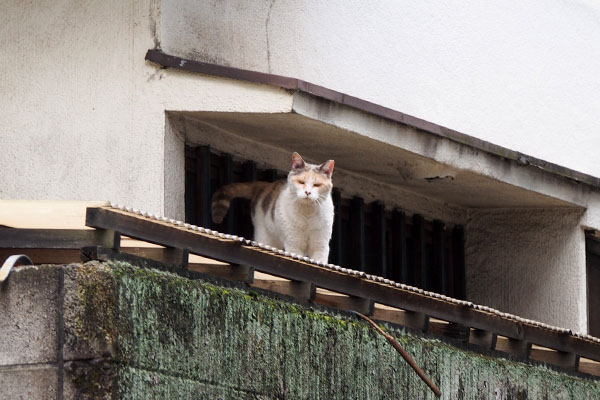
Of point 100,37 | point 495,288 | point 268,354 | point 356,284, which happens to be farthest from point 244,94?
point 495,288

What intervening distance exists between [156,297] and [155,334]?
19 cm

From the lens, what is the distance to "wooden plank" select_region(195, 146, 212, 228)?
10.7 metres

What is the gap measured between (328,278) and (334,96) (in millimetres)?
2328

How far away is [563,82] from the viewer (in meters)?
13.8

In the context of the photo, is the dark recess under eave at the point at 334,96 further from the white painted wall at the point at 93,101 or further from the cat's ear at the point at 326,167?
the cat's ear at the point at 326,167

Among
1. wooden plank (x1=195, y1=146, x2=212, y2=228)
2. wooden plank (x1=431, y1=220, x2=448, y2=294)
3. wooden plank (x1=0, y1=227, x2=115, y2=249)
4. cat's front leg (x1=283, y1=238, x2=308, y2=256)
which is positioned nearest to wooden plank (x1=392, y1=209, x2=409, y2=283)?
wooden plank (x1=431, y1=220, x2=448, y2=294)

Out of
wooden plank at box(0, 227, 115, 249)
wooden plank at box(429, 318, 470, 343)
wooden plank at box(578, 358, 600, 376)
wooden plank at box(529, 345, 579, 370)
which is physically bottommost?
wooden plank at box(578, 358, 600, 376)

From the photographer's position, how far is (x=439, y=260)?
43.6 ft

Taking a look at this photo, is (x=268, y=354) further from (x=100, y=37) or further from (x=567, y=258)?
(x=567, y=258)

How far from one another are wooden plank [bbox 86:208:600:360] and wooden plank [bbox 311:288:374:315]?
0.06 metres

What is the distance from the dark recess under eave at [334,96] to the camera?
10.0 meters

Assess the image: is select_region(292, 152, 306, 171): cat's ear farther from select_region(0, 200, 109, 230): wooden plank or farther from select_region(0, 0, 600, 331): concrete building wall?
select_region(0, 200, 109, 230): wooden plank

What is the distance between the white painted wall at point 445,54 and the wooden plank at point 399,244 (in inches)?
39.8

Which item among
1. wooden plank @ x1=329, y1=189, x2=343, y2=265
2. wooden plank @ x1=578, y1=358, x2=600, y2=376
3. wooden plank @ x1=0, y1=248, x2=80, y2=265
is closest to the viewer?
wooden plank @ x1=0, y1=248, x2=80, y2=265
